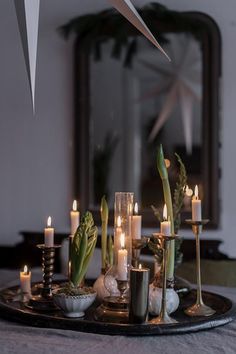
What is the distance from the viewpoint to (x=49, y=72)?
3.16 m

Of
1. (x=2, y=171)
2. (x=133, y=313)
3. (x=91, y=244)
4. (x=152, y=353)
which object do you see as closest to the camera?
(x=152, y=353)

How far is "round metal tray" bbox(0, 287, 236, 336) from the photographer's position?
4.83ft

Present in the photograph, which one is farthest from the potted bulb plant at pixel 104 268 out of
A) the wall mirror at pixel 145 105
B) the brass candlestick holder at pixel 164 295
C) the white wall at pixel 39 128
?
the white wall at pixel 39 128

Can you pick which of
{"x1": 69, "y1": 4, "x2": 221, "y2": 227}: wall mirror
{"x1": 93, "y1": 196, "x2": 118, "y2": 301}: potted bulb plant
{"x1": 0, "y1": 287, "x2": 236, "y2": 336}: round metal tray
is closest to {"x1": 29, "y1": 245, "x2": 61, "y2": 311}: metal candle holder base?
{"x1": 0, "y1": 287, "x2": 236, "y2": 336}: round metal tray

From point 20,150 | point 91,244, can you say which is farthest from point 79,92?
point 91,244

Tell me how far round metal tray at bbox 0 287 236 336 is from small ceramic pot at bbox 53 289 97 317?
0.02 meters

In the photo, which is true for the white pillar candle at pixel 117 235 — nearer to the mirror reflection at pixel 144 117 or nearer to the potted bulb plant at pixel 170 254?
the potted bulb plant at pixel 170 254

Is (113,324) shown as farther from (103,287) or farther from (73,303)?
(103,287)

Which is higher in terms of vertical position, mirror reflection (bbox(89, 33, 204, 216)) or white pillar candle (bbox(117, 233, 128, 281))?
mirror reflection (bbox(89, 33, 204, 216))

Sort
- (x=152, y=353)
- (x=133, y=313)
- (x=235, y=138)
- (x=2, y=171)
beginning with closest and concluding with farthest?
(x=152, y=353), (x=133, y=313), (x=235, y=138), (x=2, y=171)

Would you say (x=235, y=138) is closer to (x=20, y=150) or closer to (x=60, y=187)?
(x=60, y=187)

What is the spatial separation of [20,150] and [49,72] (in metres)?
0.48

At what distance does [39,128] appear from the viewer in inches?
125

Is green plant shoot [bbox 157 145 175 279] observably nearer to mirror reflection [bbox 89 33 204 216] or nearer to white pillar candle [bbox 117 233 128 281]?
white pillar candle [bbox 117 233 128 281]
